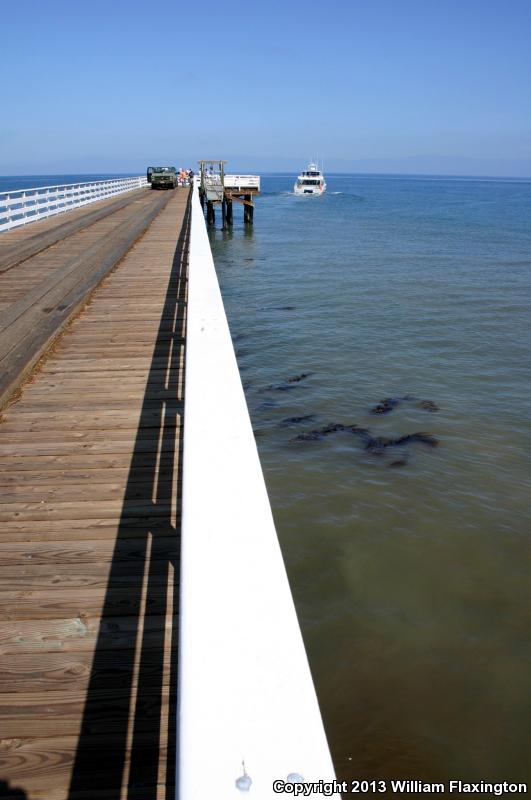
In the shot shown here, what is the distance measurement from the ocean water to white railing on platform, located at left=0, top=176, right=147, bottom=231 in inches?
324

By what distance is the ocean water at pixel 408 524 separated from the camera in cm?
396

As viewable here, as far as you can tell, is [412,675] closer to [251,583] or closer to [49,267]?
[251,583]

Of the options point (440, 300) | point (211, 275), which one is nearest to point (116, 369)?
point (211, 275)

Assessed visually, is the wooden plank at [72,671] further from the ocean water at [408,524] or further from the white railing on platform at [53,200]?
the white railing on platform at [53,200]

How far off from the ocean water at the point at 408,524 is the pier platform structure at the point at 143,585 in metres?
2.00

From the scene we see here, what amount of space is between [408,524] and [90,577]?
13.5 feet

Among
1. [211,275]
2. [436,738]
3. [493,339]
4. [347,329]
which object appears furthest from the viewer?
[347,329]

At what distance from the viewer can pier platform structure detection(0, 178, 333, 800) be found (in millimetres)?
1007

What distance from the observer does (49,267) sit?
1060 cm

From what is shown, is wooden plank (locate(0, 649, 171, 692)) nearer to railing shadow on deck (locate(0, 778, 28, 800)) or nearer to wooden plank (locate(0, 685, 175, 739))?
wooden plank (locate(0, 685, 175, 739))

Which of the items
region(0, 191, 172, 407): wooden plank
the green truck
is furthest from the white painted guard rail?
the green truck

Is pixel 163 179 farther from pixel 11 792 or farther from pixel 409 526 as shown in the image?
pixel 11 792

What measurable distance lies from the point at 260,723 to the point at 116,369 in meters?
4.89

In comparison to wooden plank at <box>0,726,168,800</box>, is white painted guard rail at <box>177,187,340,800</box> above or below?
above
